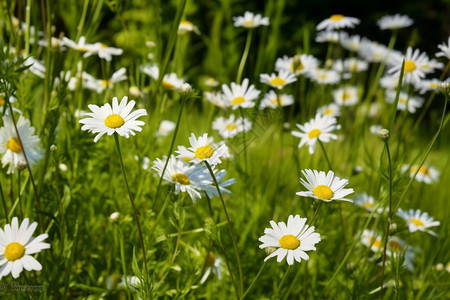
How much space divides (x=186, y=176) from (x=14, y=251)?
0.35 meters

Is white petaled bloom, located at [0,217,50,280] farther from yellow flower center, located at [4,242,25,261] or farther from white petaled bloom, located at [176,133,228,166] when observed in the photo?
white petaled bloom, located at [176,133,228,166]

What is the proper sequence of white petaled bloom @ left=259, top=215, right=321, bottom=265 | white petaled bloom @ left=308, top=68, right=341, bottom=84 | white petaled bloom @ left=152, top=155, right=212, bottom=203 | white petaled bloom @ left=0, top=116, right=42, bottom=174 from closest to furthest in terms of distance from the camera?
white petaled bloom @ left=259, top=215, right=321, bottom=265 < white petaled bloom @ left=152, top=155, right=212, bottom=203 < white petaled bloom @ left=0, top=116, right=42, bottom=174 < white petaled bloom @ left=308, top=68, right=341, bottom=84

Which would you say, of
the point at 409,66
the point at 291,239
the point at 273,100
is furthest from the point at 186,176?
the point at 409,66

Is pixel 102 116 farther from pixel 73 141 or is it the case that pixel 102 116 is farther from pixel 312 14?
pixel 312 14

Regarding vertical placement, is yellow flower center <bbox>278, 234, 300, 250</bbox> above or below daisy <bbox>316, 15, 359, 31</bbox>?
below

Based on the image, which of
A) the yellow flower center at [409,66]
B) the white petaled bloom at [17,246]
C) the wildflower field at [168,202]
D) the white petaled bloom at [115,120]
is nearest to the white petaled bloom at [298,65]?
the wildflower field at [168,202]

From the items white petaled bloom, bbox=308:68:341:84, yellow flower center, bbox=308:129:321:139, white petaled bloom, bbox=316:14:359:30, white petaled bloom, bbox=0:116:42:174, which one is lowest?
white petaled bloom, bbox=0:116:42:174

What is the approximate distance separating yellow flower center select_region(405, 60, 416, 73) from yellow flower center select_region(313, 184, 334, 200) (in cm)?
85

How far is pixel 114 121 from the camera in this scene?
34.8 inches

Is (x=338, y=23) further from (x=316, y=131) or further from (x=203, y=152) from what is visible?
(x=203, y=152)

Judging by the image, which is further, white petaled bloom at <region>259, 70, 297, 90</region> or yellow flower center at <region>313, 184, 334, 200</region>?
white petaled bloom at <region>259, 70, 297, 90</region>

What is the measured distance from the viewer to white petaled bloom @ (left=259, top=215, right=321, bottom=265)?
815 mm

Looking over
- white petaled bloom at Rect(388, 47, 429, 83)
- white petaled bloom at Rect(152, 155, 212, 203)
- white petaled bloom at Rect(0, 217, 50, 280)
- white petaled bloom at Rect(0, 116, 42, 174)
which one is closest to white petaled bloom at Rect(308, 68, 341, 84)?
white petaled bloom at Rect(388, 47, 429, 83)

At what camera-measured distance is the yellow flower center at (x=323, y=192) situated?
0.87 meters
